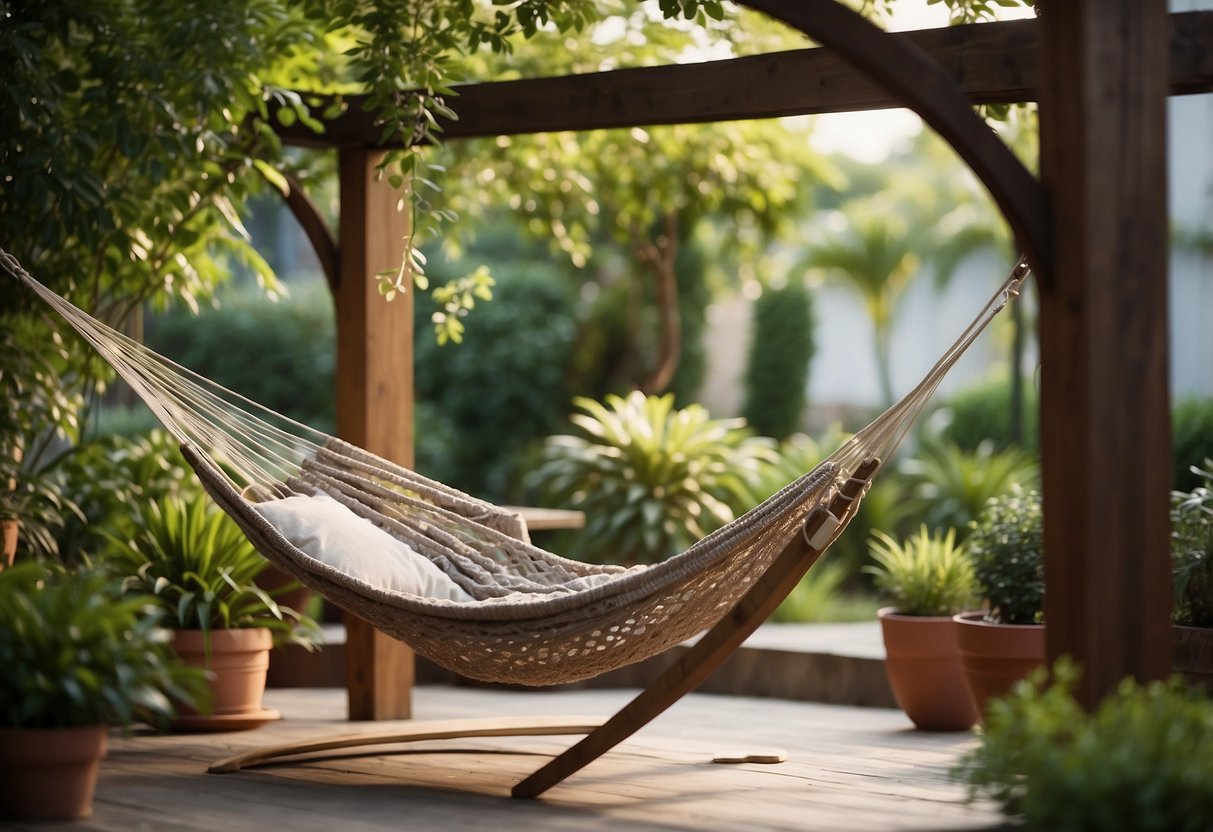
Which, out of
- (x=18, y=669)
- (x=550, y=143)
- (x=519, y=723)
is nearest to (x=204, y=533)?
(x=519, y=723)

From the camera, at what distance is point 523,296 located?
8672 mm

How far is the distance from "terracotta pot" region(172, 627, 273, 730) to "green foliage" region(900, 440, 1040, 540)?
3.36m

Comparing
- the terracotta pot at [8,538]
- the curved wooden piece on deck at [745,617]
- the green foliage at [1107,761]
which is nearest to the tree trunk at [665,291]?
the terracotta pot at [8,538]

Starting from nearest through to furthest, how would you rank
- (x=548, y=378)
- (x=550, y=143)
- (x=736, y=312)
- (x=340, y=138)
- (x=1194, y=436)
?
(x=340, y=138), (x=550, y=143), (x=1194, y=436), (x=548, y=378), (x=736, y=312)

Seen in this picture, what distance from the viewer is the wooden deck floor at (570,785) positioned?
2.76m

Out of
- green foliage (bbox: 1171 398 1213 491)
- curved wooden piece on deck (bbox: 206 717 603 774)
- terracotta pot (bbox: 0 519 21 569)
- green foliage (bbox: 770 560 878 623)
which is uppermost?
green foliage (bbox: 1171 398 1213 491)

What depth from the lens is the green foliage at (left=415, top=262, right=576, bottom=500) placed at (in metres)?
8.44

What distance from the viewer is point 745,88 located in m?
3.38

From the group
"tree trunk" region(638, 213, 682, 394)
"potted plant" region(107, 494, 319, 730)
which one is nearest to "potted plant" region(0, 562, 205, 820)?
"potted plant" region(107, 494, 319, 730)

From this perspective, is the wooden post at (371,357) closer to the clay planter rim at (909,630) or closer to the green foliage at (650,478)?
the clay planter rim at (909,630)

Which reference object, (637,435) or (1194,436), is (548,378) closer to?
(637,435)

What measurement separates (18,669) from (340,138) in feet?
6.19

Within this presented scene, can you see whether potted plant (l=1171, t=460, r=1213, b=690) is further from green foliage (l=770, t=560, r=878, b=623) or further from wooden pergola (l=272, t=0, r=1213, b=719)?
green foliage (l=770, t=560, r=878, b=623)

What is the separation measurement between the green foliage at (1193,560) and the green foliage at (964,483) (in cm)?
265
